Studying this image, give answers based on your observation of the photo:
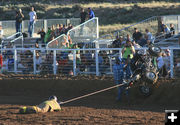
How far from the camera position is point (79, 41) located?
76.7ft

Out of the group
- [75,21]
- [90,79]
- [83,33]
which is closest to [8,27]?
[75,21]

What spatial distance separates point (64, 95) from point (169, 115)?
10.3m

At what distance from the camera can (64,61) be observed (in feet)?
64.7

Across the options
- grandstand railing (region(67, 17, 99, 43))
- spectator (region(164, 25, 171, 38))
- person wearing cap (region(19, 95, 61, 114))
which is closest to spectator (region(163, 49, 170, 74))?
spectator (region(164, 25, 171, 38))

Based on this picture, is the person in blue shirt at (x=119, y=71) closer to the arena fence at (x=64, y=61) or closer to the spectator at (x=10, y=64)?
the arena fence at (x=64, y=61)

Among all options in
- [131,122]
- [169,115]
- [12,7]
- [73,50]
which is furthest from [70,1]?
[169,115]

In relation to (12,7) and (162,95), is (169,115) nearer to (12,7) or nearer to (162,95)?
(162,95)

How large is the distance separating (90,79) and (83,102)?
204cm

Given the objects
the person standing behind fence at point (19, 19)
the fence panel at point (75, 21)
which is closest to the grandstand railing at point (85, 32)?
the fence panel at point (75, 21)

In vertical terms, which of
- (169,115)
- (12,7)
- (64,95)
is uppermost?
(12,7)

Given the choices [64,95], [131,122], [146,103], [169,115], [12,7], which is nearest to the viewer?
[169,115]

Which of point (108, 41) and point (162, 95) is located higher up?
point (108, 41)

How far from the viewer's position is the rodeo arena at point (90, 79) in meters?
12.9

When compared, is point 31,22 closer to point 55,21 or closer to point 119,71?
point 55,21
